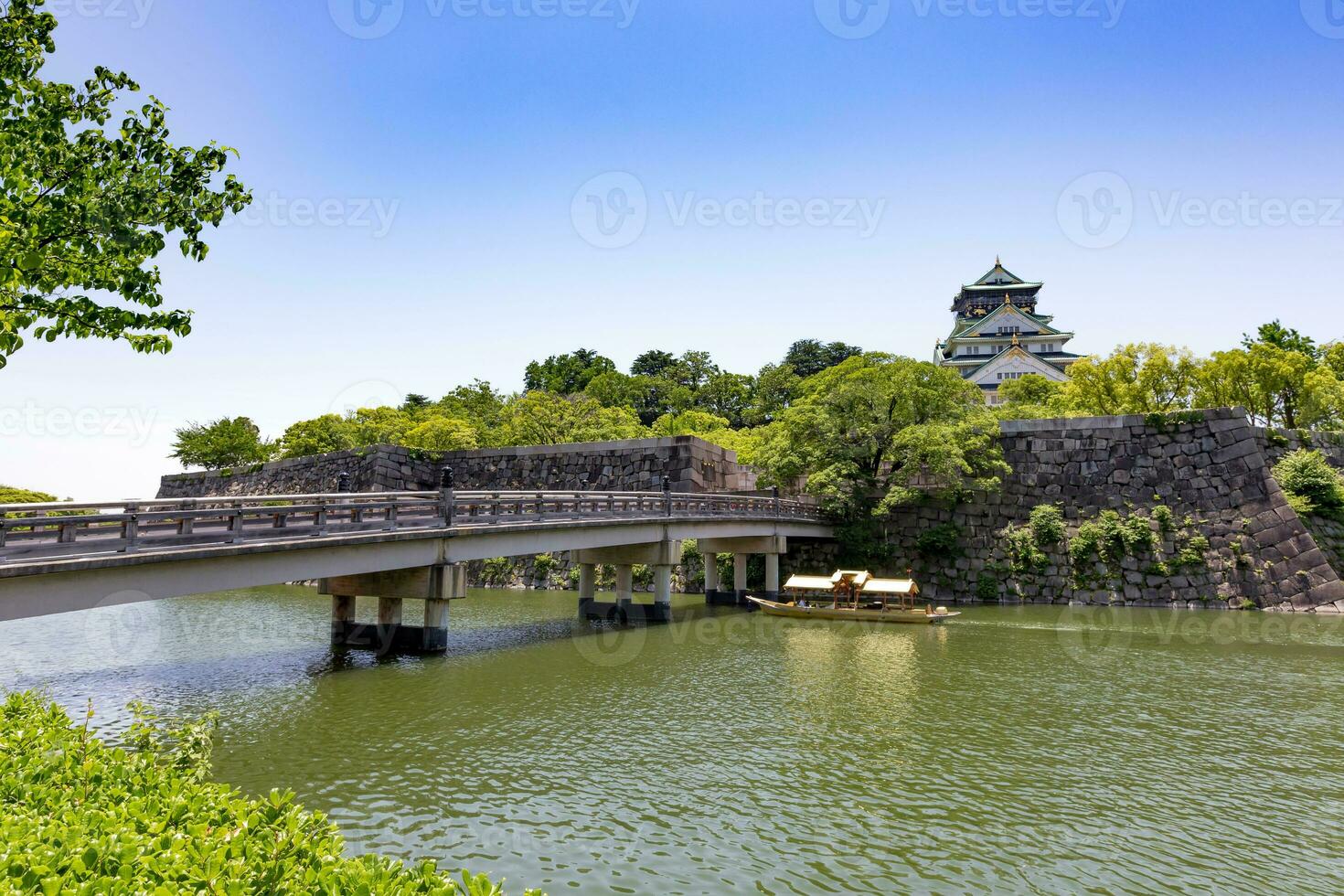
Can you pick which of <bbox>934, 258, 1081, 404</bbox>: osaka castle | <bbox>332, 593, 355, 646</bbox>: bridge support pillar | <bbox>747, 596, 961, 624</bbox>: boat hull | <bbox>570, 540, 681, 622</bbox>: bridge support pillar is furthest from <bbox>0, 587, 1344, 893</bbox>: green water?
<bbox>934, 258, 1081, 404</bbox>: osaka castle

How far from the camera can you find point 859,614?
101 feet

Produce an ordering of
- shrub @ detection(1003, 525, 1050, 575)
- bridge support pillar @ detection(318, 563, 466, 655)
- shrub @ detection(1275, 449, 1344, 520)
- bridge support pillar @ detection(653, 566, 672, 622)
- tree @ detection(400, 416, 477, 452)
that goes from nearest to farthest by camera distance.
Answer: bridge support pillar @ detection(318, 563, 466, 655), bridge support pillar @ detection(653, 566, 672, 622), shrub @ detection(1275, 449, 1344, 520), shrub @ detection(1003, 525, 1050, 575), tree @ detection(400, 416, 477, 452)

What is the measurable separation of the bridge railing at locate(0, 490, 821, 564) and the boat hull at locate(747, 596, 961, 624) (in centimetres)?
444

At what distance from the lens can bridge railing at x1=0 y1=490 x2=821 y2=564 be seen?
43.6 feet

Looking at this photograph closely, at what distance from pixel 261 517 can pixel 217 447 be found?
6156 cm

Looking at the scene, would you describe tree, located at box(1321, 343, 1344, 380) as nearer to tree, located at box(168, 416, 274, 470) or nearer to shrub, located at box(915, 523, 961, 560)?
shrub, located at box(915, 523, 961, 560)

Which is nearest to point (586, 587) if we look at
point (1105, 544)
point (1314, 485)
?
point (1105, 544)

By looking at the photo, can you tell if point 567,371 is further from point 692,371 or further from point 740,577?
point 740,577

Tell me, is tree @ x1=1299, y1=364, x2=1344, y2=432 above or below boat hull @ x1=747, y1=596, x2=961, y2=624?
above

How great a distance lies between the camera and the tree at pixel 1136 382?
154ft

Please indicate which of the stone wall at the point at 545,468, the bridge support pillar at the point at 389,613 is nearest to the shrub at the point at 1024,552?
the stone wall at the point at 545,468

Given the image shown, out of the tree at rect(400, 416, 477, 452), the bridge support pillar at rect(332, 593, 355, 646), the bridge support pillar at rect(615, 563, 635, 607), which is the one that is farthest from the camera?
the tree at rect(400, 416, 477, 452)

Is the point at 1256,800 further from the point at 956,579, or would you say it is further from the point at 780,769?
the point at 956,579

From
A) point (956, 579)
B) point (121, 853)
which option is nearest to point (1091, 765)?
point (121, 853)
